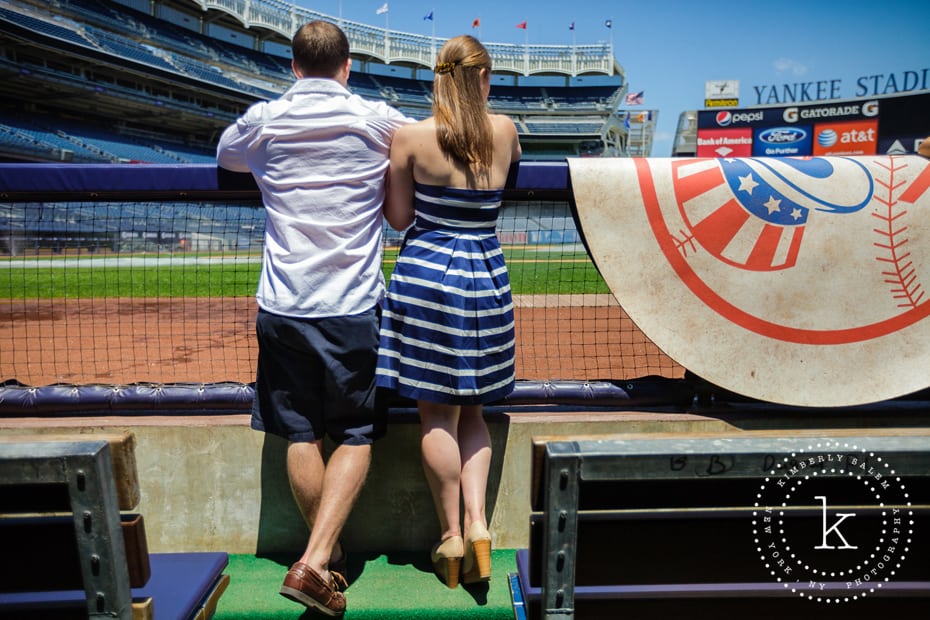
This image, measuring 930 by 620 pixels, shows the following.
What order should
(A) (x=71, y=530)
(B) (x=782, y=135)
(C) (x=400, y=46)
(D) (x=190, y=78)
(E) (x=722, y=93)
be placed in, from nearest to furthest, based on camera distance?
(A) (x=71, y=530) < (B) (x=782, y=135) < (D) (x=190, y=78) < (E) (x=722, y=93) < (C) (x=400, y=46)

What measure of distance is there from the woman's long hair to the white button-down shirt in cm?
16

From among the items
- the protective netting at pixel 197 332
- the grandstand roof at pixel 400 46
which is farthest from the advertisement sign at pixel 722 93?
the protective netting at pixel 197 332

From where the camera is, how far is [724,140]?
36750 millimetres

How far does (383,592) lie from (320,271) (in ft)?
3.44

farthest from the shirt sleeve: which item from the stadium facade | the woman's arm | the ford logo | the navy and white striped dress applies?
the ford logo

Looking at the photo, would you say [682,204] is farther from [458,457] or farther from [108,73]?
[108,73]

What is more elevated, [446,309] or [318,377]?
[446,309]

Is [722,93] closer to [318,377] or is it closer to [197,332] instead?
[197,332]

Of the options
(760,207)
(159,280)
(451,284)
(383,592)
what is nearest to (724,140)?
(159,280)

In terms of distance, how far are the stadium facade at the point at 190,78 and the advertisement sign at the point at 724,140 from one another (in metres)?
22.2

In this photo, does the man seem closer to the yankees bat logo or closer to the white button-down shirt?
the white button-down shirt

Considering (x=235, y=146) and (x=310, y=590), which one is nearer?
(x=310, y=590)

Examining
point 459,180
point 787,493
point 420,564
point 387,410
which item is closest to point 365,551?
point 420,564

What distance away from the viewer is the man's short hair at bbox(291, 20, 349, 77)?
2.10 metres
